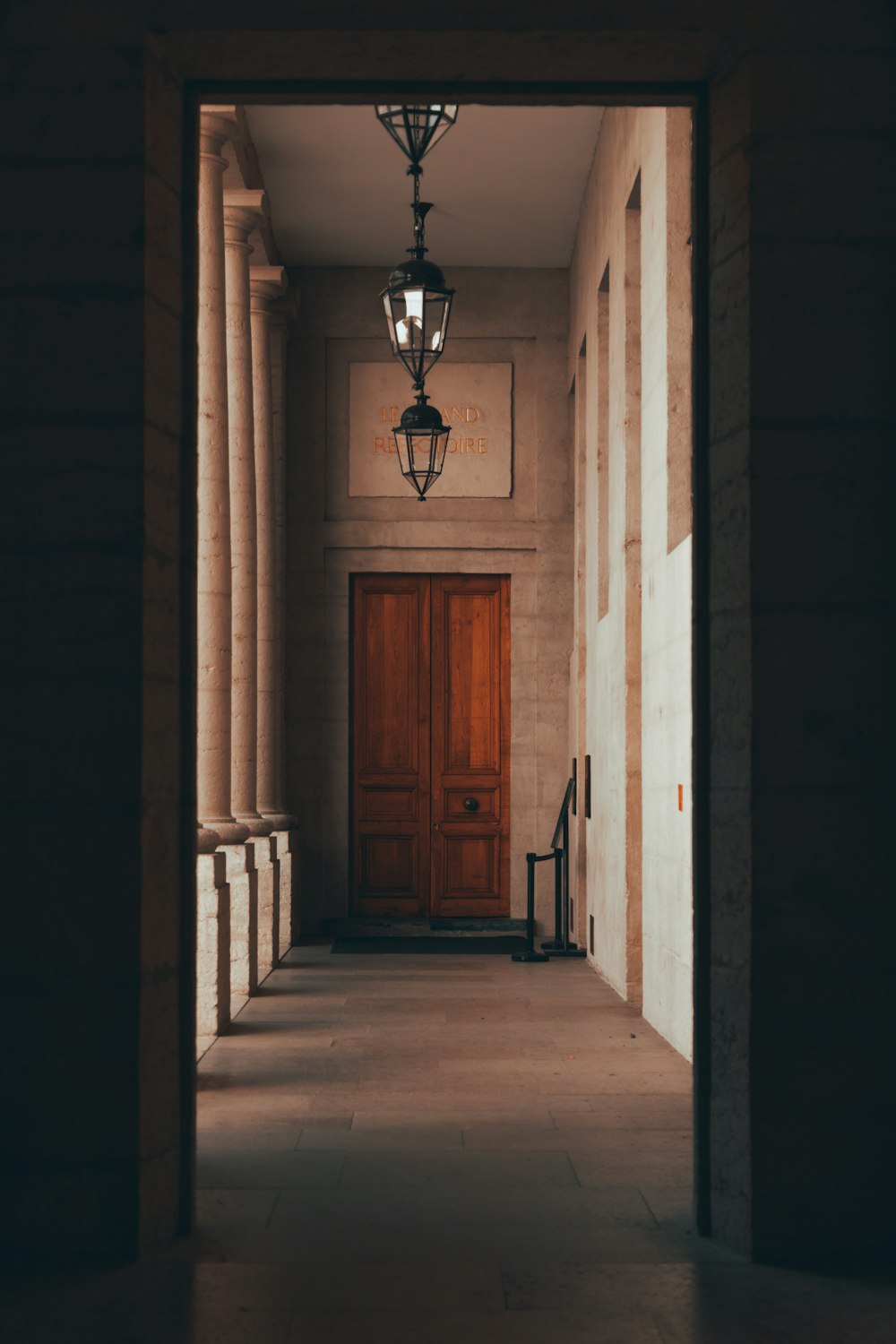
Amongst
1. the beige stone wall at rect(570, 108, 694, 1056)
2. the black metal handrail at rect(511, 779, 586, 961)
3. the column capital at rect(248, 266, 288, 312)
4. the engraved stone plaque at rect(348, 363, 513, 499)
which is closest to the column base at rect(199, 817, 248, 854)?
the beige stone wall at rect(570, 108, 694, 1056)

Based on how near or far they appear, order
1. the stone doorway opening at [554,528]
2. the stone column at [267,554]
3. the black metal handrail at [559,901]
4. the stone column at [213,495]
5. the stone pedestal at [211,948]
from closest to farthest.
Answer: the stone doorway opening at [554,528]
the stone pedestal at [211,948]
the stone column at [213,495]
the black metal handrail at [559,901]
the stone column at [267,554]

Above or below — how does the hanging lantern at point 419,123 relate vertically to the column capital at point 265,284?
below

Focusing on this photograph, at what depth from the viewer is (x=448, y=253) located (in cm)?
1448

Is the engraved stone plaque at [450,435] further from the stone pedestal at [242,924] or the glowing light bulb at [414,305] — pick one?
the stone pedestal at [242,924]

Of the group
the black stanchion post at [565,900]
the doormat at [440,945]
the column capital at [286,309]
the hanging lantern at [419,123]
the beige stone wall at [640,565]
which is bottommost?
the doormat at [440,945]

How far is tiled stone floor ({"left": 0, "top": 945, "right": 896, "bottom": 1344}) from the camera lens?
3.42m

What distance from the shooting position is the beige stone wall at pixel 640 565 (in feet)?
25.5

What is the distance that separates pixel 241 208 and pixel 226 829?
14.1 feet

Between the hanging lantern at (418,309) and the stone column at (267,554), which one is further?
the stone column at (267,554)

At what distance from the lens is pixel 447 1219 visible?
4.33 meters

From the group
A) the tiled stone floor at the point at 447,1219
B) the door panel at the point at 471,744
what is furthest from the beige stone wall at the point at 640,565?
the door panel at the point at 471,744

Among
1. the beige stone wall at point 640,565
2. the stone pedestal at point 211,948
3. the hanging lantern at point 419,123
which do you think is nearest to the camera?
the hanging lantern at point 419,123

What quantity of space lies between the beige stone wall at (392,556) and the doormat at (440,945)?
98 centimetres

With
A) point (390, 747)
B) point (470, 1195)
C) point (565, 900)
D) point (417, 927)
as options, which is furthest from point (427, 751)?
A: point (470, 1195)
